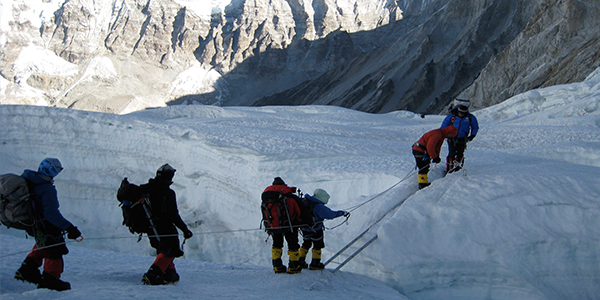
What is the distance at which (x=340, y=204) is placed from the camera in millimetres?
6863

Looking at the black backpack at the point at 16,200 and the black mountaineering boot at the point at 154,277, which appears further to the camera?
the black mountaineering boot at the point at 154,277

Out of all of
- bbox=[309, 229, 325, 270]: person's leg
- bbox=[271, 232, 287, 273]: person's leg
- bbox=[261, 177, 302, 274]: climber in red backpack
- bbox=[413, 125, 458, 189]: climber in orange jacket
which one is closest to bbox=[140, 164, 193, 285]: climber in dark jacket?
bbox=[261, 177, 302, 274]: climber in red backpack

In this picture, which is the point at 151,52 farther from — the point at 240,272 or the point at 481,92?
the point at 240,272

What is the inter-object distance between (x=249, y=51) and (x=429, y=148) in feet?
303

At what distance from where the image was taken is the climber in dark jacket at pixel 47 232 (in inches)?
143

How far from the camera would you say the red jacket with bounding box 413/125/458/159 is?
5816 millimetres

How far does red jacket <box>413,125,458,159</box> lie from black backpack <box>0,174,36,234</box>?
4.71 meters

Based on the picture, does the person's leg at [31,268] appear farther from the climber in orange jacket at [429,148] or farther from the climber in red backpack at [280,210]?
the climber in orange jacket at [429,148]

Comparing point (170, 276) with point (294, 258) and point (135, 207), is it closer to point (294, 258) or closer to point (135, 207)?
point (135, 207)

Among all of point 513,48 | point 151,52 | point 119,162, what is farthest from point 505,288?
point 151,52

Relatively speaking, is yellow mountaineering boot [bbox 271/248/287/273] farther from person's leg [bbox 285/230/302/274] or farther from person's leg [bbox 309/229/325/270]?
person's leg [bbox 309/229/325/270]

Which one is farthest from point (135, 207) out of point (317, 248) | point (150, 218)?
point (317, 248)

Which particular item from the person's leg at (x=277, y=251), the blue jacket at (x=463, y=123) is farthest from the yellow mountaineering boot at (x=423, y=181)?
the person's leg at (x=277, y=251)

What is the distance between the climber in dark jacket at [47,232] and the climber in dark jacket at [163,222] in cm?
72
